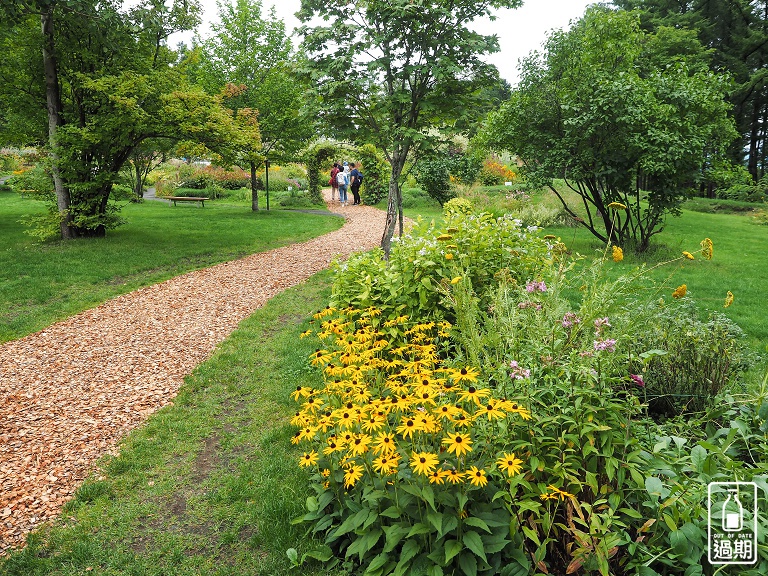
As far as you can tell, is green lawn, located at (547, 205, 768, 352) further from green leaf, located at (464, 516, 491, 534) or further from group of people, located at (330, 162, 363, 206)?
group of people, located at (330, 162, 363, 206)

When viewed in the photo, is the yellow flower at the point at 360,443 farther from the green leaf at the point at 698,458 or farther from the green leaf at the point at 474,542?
the green leaf at the point at 698,458

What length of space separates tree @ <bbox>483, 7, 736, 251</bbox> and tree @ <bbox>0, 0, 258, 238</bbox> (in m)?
6.40

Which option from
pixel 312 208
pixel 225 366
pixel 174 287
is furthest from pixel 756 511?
pixel 312 208

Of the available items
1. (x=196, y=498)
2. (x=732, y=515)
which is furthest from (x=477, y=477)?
(x=196, y=498)

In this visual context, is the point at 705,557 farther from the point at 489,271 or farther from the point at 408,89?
the point at 408,89

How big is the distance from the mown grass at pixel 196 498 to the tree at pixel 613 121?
18.8 ft

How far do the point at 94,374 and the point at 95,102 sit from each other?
784cm

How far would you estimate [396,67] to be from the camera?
22.4 feet

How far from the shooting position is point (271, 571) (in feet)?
7.32

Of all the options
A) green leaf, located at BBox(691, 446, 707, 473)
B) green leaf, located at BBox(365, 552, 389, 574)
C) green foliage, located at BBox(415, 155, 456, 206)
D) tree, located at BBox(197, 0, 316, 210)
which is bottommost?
green leaf, located at BBox(365, 552, 389, 574)

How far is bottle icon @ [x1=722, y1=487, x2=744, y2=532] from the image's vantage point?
1.76 metres

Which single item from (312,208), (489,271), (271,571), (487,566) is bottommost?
(271,571)

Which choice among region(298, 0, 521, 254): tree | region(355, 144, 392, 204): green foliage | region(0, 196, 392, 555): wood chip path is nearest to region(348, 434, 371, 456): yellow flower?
region(0, 196, 392, 555): wood chip path

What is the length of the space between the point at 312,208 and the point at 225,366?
15.3 m
